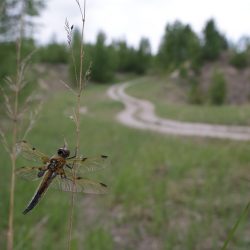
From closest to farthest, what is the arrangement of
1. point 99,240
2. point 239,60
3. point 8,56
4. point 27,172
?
point 27,172 < point 99,240 < point 8,56 < point 239,60

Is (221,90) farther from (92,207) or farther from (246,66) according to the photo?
Answer: (92,207)

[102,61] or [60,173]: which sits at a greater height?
[102,61]

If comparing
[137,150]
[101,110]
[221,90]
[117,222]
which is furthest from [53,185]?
[221,90]

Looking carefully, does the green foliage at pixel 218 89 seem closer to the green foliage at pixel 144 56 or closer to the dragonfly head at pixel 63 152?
the dragonfly head at pixel 63 152

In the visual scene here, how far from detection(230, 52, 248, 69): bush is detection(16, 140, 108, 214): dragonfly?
128ft

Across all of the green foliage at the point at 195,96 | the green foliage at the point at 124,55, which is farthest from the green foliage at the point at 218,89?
the green foliage at the point at 124,55

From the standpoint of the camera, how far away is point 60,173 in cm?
75

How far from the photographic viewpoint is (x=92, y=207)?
7.46 metres

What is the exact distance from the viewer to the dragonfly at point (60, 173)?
727mm

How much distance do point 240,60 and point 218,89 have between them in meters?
10.1

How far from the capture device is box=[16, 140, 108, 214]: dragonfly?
2.39ft

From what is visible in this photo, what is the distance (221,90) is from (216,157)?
21.0 meters

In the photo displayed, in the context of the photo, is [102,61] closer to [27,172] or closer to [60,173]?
[27,172]

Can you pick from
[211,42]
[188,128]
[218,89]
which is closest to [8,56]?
[188,128]
